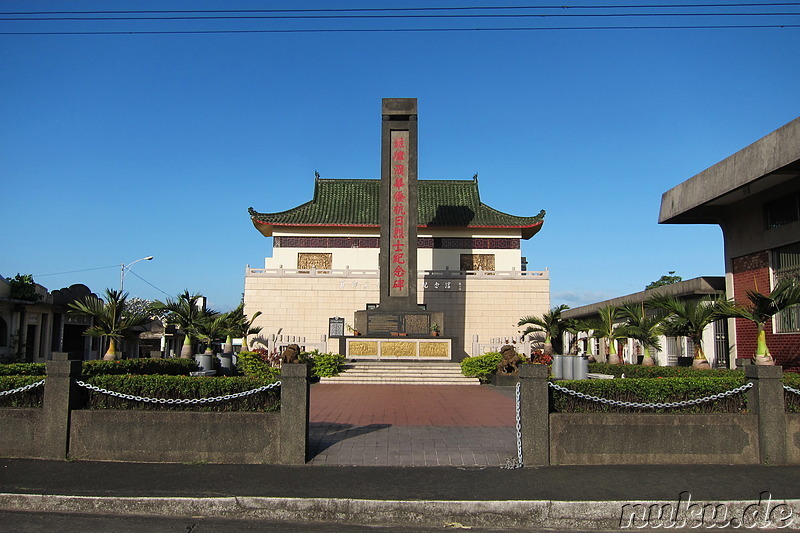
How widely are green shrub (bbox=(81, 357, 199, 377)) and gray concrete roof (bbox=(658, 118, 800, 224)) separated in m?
14.3

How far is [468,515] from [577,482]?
1.58 m

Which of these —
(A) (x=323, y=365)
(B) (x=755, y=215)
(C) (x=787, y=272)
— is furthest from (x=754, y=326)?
(A) (x=323, y=365)

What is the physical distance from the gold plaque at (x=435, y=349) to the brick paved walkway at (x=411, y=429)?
25.2 feet

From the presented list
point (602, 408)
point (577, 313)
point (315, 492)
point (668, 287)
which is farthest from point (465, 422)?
point (577, 313)

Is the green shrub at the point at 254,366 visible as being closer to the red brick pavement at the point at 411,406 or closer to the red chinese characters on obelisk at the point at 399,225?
the red brick pavement at the point at 411,406

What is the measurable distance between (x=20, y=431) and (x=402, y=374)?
15.4m

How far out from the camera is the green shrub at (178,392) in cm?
773

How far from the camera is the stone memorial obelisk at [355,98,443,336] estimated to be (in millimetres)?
27969

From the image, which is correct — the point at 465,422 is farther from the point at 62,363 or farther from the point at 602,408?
the point at 62,363

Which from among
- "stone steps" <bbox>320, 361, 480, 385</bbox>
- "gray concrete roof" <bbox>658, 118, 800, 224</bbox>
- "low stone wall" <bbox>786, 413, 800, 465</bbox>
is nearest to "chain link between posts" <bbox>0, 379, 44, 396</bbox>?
"low stone wall" <bbox>786, 413, 800, 465</bbox>

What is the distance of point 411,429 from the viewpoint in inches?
383

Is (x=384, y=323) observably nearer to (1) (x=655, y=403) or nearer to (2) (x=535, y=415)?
(1) (x=655, y=403)

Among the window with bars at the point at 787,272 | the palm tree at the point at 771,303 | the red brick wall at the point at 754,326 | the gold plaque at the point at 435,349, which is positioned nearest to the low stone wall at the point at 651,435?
the palm tree at the point at 771,303

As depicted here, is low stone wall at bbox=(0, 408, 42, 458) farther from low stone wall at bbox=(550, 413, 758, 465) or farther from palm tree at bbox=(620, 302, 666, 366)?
palm tree at bbox=(620, 302, 666, 366)
